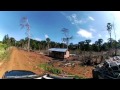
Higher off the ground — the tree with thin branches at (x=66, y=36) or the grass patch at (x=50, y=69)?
the tree with thin branches at (x=66, y=36)

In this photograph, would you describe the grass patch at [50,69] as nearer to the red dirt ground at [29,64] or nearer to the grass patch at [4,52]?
the red dirt ground at [29,64]

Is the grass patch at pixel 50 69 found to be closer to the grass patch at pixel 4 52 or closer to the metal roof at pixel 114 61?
the grass patch at pixel 4 52

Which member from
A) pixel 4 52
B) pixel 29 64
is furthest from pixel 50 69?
pixel 4 52

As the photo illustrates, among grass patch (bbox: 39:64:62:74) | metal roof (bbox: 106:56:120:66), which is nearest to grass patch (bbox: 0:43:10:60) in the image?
grass patch (bbox: 39:64:62:74)

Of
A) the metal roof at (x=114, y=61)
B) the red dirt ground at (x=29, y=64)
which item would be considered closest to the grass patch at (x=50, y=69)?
the red dirt ground at (x=29, y=64)

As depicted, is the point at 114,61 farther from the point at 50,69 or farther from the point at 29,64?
the point at 29,64

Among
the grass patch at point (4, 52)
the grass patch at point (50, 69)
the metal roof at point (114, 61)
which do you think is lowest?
the grass patch at point (50, 69)

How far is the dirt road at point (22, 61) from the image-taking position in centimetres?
654

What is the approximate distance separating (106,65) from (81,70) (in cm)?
41

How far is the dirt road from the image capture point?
21.5 ft

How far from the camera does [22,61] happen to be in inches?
260

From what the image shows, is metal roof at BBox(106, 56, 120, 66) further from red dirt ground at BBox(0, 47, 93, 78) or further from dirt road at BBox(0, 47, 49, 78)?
dirt road at BBox(0, 47, 49, 78)

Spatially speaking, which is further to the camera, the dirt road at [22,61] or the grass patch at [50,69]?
the grass patch at [50,69]
